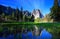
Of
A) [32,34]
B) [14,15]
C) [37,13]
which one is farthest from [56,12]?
[14,15]

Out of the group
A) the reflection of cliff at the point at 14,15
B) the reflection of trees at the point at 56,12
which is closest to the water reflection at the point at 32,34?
the reflection of cliff at the point at 14,15

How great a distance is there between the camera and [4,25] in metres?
4.70

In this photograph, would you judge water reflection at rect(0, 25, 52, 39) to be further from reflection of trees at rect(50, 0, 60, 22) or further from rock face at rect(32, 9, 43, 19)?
reflection of trees at rect(50, 0, 60, 22)

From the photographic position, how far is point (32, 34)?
14.4ft

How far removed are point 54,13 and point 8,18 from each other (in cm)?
156

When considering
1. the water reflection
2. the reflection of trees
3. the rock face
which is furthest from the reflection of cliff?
the reflection of trees

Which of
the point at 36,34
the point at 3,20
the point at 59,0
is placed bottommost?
the point at 36,34

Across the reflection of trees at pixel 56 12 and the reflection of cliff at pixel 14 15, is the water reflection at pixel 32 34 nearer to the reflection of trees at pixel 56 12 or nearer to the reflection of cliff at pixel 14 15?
the reflection of cliff at pixel 14 15

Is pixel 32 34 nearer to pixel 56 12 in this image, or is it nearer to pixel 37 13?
pixel 37 13

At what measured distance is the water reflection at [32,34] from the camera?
13.9 ft

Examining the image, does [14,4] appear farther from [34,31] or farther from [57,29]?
[57,29]

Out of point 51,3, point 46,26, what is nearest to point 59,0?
point 51,3

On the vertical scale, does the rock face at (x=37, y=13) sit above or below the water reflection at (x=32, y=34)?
above

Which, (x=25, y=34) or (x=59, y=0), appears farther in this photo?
(x=59, y=0)
